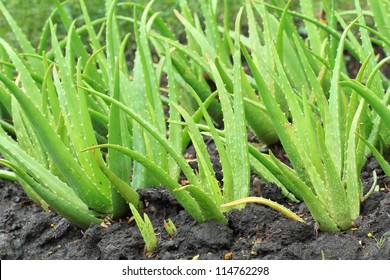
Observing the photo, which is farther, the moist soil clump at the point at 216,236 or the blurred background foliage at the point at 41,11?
→ the blurred background foliage at the point at 41,11

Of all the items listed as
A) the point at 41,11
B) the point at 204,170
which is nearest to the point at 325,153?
the point at 204,170

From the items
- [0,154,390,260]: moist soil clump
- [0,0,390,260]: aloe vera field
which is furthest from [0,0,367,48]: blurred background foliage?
[0,154,390,260]: moist soil clump

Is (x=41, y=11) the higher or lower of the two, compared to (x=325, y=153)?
higher

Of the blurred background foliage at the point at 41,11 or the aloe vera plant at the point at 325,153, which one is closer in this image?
the aloe vera plant at the point at 325,153

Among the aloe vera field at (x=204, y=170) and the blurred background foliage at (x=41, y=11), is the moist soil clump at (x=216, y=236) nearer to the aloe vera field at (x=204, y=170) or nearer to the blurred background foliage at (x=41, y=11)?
the aloe vera field at (x=204, y=170)

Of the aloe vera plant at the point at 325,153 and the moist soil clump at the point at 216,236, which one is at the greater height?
the aloe vera plant at the point at 325,153

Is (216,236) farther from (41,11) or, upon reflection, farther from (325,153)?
(41,11)

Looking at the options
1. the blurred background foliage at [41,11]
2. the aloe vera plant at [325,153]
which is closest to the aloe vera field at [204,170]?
the aloe vera plant at [325,153]

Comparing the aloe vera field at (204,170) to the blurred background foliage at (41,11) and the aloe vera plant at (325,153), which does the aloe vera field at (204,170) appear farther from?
the blurred background foliage at (41,11)

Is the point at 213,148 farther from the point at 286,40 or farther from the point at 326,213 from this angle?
the point at 326,213
